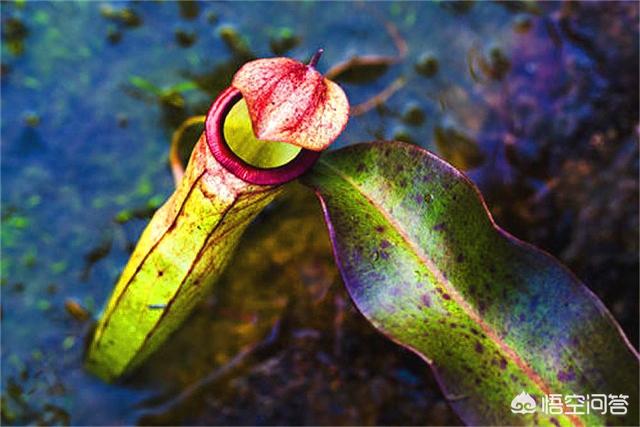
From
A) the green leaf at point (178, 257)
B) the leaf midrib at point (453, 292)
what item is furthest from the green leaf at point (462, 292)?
the green leaf at point (178, 257)

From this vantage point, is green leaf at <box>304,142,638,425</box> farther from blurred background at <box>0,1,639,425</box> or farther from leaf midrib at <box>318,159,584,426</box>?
blurred background at <box>0,1,639,425</box>

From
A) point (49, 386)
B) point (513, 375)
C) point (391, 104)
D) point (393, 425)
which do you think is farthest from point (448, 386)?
point (49, 386)

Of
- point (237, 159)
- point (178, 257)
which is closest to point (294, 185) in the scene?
point (178, 257)

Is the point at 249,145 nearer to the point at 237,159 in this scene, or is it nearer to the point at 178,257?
the point at 237,159

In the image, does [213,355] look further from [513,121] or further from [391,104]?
[513,121]

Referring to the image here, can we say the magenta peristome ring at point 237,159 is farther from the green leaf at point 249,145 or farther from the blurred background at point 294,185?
the blurred background at point 294,185

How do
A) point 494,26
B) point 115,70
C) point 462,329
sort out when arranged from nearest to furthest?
point 462,329 → point 115,70 → point 494,26
